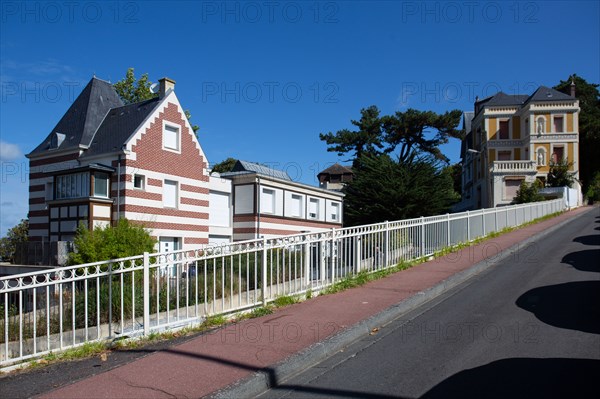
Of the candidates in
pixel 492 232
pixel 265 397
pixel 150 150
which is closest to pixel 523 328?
pixel 265 397

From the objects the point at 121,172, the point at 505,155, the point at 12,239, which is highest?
the point at 505,155

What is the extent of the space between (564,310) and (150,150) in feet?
63.9

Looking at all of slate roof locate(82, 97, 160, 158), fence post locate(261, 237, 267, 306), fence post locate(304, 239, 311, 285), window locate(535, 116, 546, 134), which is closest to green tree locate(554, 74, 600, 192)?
window locate(535, 116, 546, 134)

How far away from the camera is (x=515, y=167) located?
40812mm

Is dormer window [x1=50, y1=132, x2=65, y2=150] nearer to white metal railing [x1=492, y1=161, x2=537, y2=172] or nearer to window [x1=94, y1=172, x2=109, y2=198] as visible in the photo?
window [x1=94, y1=172, x2=109, y2=198]

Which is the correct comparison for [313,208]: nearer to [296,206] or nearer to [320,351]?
[296,206]

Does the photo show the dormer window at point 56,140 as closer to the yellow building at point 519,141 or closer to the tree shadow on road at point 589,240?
the tree shadow on road at point 589,240

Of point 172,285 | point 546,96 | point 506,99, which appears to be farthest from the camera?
point 506,99

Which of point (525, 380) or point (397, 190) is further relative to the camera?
point (397, 190)

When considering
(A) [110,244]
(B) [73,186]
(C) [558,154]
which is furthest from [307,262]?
(C) [558,154]

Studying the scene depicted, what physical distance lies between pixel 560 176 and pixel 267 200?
24276 mm

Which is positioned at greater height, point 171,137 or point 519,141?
point 519,141

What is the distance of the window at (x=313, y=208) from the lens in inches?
1347

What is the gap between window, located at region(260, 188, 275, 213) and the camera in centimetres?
2950
